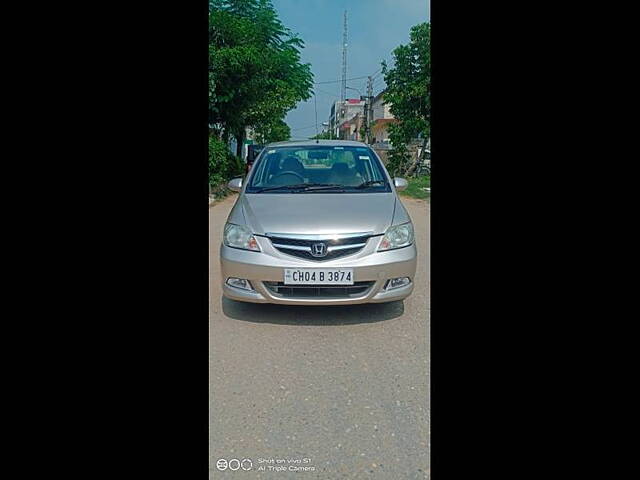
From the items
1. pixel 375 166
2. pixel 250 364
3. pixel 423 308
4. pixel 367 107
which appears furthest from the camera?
pixel 367 107

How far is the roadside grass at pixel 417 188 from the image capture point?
559 inches

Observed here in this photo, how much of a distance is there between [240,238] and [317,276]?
0.64 m

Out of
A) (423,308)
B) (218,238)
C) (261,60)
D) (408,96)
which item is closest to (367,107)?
(408,96)

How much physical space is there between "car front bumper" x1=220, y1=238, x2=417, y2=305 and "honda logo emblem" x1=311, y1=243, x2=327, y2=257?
0.06 m

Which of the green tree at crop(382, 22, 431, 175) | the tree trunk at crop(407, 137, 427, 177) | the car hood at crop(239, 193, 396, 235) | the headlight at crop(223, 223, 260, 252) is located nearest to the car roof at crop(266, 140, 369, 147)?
A: the car hood at crop(239, 193, 396, 235)

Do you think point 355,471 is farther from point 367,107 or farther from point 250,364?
point 367,107

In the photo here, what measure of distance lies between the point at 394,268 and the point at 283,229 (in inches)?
32.2

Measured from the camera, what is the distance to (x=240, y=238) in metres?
3.50

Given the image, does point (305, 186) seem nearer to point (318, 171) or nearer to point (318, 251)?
point (318, 171)

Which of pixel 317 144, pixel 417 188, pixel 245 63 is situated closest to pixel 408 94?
pixel 417 188

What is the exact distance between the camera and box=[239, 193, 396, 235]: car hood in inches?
134

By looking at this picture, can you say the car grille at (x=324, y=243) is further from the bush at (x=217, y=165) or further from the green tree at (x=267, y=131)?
the green tree at (x=267, y=131)

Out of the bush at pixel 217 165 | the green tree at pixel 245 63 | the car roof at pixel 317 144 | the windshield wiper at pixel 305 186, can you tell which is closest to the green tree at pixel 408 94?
the green tree at pixel 245 63
